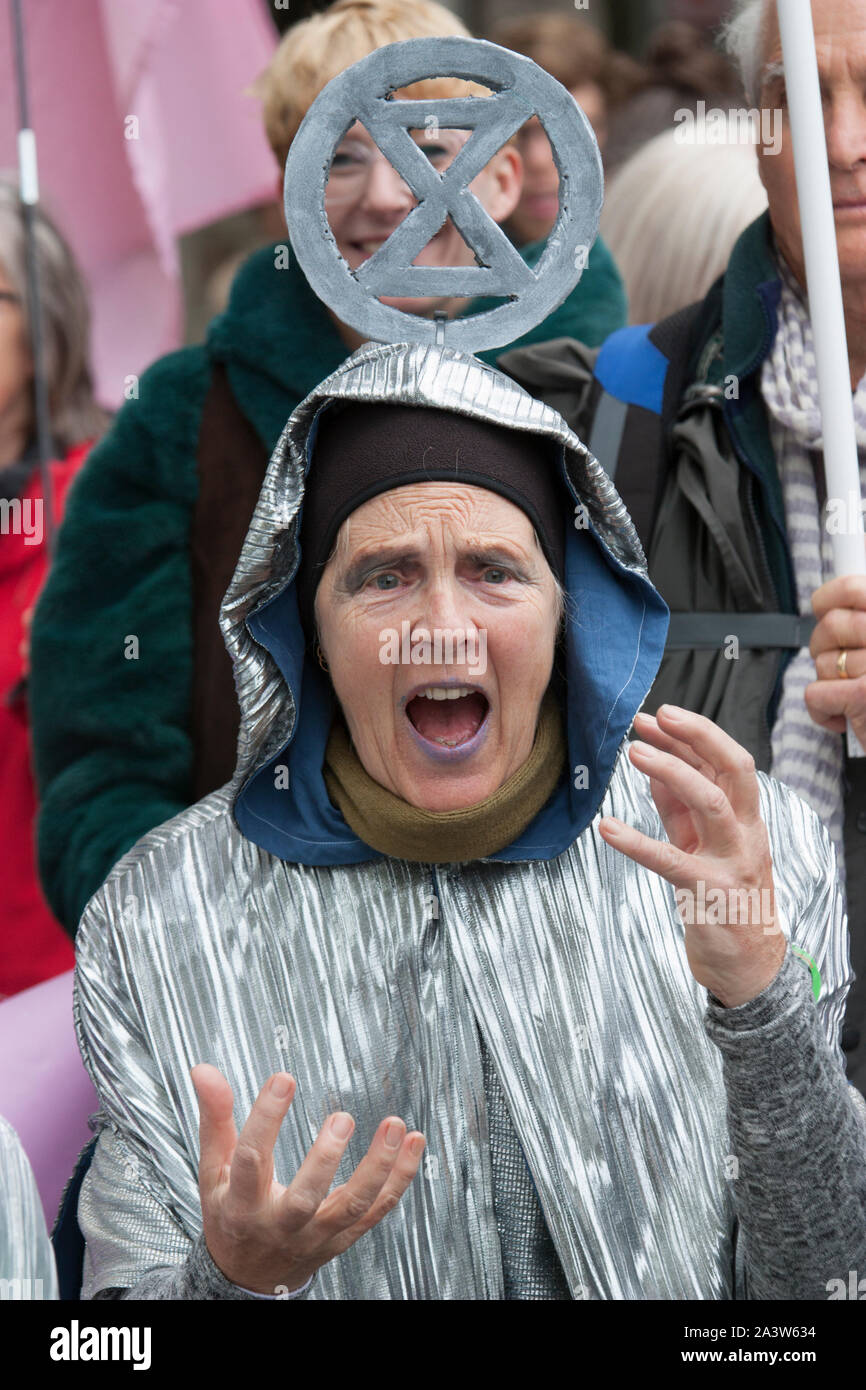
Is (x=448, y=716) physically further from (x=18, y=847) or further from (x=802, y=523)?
(x=18, y=847)

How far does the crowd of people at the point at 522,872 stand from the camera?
2.05 metres

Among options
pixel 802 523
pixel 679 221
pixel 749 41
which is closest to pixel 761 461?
pixel 802 523

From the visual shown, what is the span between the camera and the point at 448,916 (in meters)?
2.40

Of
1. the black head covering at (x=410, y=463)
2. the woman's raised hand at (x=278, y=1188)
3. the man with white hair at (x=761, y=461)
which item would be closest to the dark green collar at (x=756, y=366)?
the man with white hair at (x=761, y=461)

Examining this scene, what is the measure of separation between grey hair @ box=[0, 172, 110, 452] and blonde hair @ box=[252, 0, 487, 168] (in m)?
0.83

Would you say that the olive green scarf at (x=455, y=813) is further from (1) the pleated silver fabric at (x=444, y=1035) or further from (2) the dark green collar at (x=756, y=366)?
(2) the dark green collar at (x=756, y=366)

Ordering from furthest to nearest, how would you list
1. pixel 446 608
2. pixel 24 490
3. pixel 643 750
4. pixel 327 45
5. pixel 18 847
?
pixel 24 490 < pixel 18 847 < pixel 327 45 < pixel 446 608 < pixel 643 750

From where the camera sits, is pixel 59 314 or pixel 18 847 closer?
pixel 18 847

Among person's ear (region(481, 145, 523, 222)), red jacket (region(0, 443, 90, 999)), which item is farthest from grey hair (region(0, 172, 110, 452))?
person's ear (region(481, 145, 523, 222))

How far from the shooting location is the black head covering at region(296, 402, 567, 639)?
231 centimetres

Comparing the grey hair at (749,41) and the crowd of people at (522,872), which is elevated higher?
the grey hair at (749,41)

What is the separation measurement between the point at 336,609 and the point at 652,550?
619mm

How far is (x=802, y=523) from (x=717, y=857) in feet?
2.70

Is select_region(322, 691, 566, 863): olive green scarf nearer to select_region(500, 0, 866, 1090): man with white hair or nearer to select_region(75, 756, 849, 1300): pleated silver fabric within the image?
select_region(75, 756, 849, 1300): pleated silver fabric
